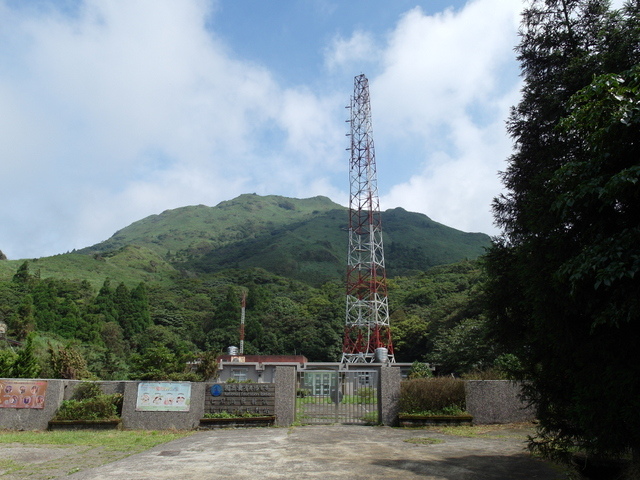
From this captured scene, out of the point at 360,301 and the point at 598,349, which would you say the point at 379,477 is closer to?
the point at 598,349

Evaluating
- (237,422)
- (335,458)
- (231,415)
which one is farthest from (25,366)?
(335,458)

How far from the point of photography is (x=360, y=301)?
113 ft

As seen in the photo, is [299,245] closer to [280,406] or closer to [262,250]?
[262,250]

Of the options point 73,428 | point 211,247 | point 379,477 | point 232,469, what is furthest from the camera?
point 211,247

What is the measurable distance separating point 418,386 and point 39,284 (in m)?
58.7

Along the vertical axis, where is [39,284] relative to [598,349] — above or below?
above

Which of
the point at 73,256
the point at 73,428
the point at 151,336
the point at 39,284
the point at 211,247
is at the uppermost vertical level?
the point at 211,247

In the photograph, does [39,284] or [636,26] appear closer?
[636,26]

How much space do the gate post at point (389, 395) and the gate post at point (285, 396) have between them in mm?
2318

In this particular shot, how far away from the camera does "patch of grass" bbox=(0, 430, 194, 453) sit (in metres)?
9.92

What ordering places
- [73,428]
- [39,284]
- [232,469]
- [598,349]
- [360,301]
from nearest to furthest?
[598,349] → [232,469] → [73,428] → [360,301] → [39,284]

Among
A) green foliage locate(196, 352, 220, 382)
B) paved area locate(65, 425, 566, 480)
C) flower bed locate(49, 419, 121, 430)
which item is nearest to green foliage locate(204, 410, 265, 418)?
paved area locate(65, 425, 566, 480)

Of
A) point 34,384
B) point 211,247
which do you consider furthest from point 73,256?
point 34,384

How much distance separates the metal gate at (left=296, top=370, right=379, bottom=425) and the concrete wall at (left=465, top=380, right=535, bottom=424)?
257 centimetres
